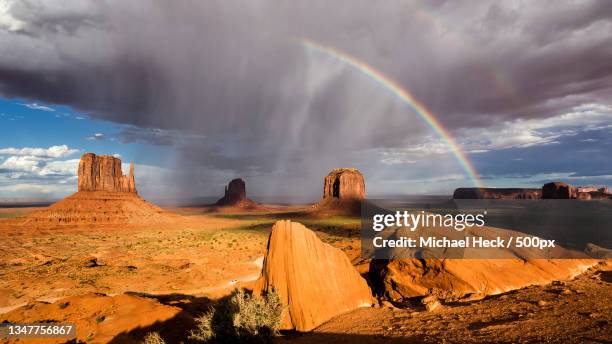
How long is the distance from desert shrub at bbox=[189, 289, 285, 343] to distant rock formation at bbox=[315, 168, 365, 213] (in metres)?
110

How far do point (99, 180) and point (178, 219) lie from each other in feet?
90.0

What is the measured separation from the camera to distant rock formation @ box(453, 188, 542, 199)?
141625 mm

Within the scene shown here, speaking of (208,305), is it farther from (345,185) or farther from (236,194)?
(236,194)

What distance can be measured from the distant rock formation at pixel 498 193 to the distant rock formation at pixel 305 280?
500 feet

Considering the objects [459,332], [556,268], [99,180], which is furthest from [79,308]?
[99,180]

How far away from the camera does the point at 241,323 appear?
10977 millimetres

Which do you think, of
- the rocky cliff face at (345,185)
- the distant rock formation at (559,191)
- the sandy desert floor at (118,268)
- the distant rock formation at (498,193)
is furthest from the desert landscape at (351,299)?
the distant rock formation at (498,193)

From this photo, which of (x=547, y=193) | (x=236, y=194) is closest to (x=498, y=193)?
(x=547, y=193)

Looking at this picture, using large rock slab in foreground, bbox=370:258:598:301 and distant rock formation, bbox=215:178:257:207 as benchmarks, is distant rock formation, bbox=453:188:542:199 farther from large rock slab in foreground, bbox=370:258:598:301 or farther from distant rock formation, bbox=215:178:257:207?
large rock slab in foreground, bbox=370:258:598:301

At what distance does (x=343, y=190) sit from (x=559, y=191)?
66.8m

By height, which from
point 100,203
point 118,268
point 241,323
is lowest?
point 118,268

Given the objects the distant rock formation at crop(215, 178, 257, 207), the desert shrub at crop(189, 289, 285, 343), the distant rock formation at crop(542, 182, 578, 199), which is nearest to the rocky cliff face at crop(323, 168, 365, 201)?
the distant rock formation at crop(542, 182, 578, 199)

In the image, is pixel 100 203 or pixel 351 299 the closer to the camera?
pixel 351 299

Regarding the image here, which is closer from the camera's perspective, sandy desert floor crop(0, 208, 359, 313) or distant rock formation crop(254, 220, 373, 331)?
distant rock formation crop(254, 220, 373, 331)
